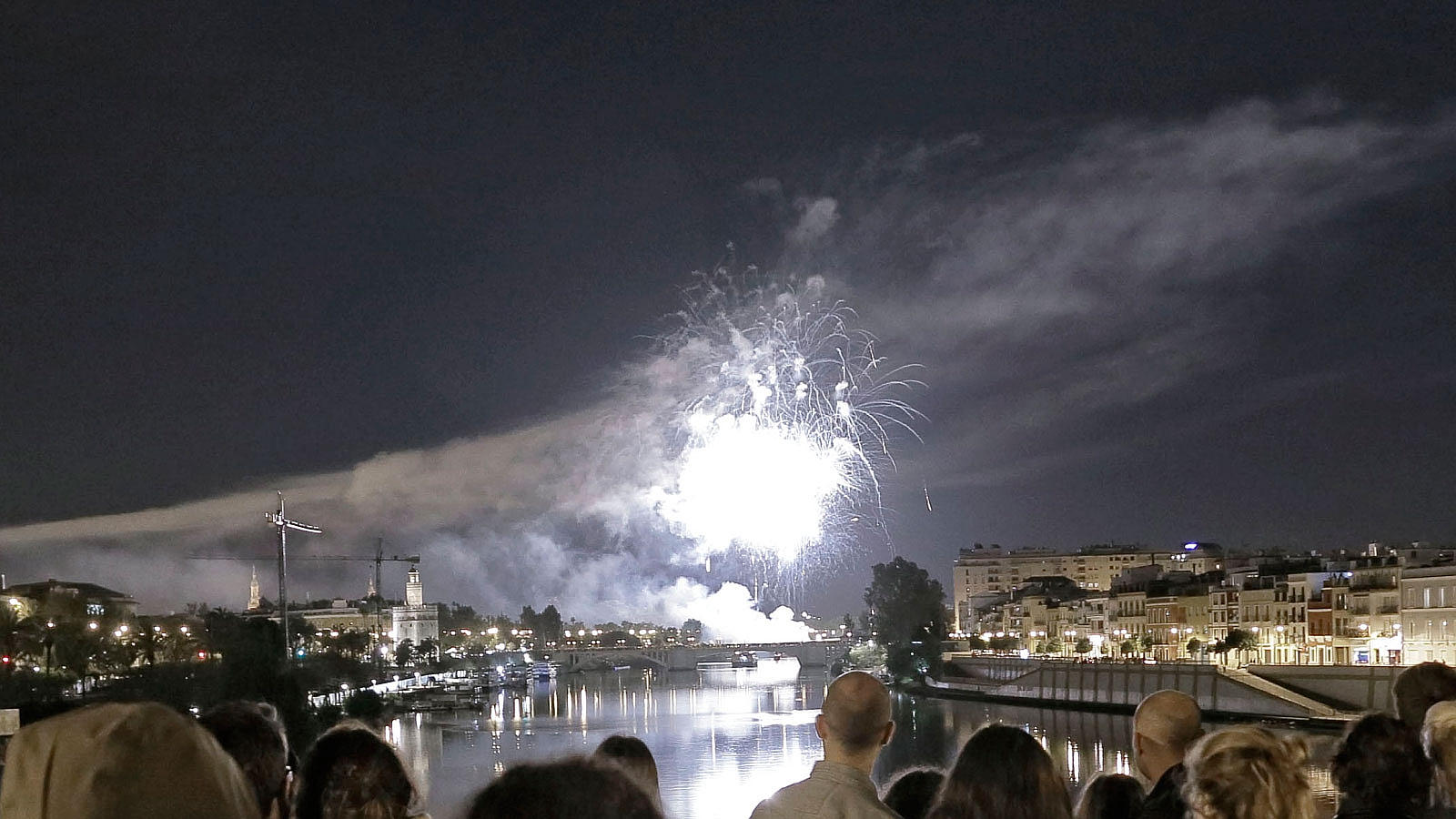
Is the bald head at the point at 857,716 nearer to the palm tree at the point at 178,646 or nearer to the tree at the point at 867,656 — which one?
the palm tree at the point at 178,646

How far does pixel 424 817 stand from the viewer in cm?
315

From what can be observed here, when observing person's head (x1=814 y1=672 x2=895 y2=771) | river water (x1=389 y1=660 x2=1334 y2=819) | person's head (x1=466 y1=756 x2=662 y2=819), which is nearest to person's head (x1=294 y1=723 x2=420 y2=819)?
person's head (x1=814 y1=672 x2=895 y2=771)

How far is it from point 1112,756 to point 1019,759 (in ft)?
125

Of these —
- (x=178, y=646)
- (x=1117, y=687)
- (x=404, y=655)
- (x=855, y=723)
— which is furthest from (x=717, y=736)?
(x=404, y=655)

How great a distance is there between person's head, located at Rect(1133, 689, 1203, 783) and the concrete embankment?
33592 mm

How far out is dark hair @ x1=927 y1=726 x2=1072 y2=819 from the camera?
328cm

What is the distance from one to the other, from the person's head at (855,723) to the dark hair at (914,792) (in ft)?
1.86

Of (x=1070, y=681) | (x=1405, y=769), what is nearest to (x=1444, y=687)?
(x=1405, y=769)

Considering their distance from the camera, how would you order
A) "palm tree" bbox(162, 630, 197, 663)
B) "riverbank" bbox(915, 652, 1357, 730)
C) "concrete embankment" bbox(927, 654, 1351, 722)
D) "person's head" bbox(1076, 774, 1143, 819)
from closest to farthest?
"person's head" bbox(1076, 774, 1143, 819) < "riverbank" bbox(915, 652, 1357, 730) < "concrete embankment" bbox(927, 654, 1351, 722) < "palm tree" bbox(162, 630, 197, 663)

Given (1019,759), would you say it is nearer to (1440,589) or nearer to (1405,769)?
(1405,769)

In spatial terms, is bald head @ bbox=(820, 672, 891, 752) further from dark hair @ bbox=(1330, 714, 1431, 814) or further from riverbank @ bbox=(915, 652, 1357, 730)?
riverbank @ bbox=(915, 652, 1357, 730)

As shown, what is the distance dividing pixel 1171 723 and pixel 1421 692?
1.32 metres

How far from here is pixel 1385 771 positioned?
3.97 meters

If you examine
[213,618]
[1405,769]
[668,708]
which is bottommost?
[668,708]
